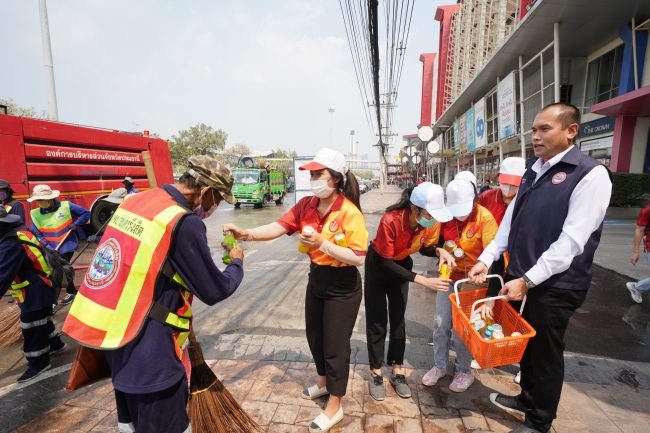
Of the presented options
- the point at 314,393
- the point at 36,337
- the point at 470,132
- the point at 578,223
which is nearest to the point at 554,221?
the point at 578,223

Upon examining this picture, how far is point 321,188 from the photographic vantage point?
2258 millimetres

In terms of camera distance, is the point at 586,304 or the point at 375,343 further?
the point at 586,304

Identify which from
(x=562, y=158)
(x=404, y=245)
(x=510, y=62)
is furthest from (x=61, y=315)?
(x=510, y=62)

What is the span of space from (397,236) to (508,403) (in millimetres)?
1487

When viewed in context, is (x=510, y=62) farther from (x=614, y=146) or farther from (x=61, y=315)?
(x=61, y=315)

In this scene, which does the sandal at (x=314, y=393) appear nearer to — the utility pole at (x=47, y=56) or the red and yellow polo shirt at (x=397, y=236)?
the red and yellow polo shirt at (x=397, y=236)

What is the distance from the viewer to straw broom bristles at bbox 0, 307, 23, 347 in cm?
370

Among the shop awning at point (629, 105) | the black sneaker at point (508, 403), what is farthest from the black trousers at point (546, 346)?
the shop awning at point (629, 105)

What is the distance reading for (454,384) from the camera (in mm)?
2771

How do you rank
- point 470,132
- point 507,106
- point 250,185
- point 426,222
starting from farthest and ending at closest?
point 470,132
point 250,185
point 507,106
point 426,222

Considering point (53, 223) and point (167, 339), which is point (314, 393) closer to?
point (167, 339)

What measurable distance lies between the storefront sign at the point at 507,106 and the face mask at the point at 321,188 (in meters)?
13.5

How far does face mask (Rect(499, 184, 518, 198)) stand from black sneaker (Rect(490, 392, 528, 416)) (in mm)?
1783

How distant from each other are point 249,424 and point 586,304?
4781 millimetres
